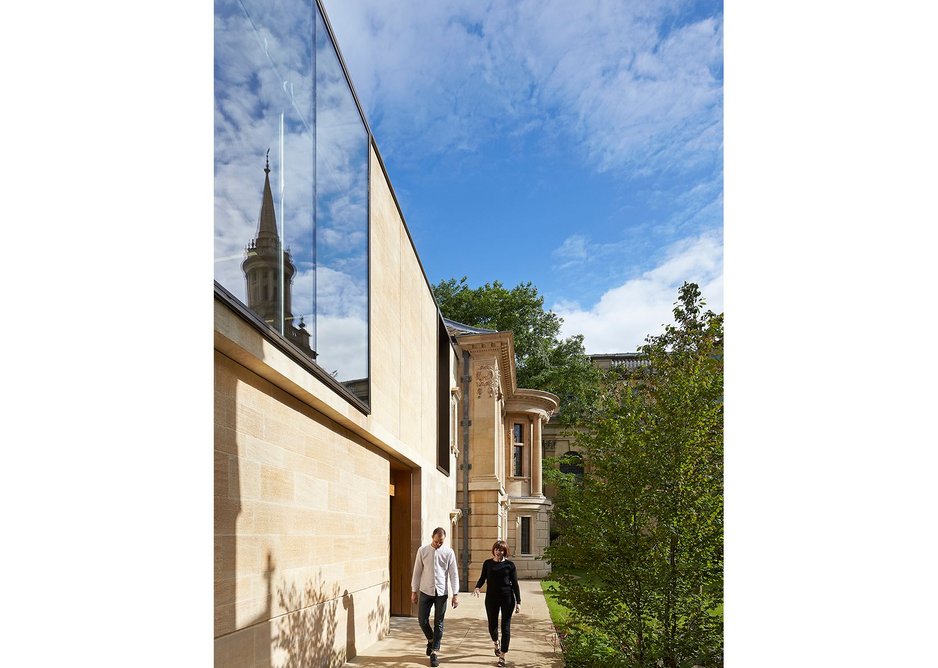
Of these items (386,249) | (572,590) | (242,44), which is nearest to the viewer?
(242,44)

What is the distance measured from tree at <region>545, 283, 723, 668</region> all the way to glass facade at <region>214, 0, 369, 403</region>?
141 inches

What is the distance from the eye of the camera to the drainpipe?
25047 mm

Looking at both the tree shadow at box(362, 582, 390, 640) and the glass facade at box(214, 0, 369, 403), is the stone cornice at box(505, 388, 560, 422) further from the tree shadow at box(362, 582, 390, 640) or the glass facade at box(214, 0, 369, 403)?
the glass facade at box(214, 0, 369, 403)

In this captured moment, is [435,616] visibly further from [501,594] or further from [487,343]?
[487,343]

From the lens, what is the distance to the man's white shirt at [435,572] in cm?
1062

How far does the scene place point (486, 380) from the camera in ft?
86.0

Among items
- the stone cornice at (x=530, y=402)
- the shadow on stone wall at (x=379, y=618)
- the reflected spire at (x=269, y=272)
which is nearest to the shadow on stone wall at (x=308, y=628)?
the shadow on stone wall at (x=379, y=618)

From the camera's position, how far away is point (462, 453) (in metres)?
26.0

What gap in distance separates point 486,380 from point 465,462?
3114mm

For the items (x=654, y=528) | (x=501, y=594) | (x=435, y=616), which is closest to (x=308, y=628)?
(x=435, y=616)
